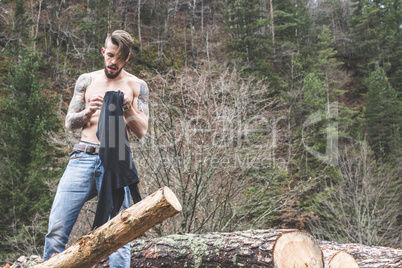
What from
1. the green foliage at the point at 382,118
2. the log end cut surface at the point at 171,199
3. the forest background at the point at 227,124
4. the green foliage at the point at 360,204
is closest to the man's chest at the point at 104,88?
the log end cut surface at the point at 171,199

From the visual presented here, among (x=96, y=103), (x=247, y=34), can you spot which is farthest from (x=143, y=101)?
(x=247, y=34)

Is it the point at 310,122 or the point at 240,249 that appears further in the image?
the point at 310,122

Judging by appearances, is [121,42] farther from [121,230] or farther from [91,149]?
[121,230]

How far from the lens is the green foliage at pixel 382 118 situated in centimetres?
1828

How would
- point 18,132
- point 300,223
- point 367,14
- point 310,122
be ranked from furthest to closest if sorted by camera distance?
point 367,14, point 310,122, point 300,223, point 18,132

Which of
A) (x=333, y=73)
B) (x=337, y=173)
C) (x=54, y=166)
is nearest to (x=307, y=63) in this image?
(x=333, y=73)

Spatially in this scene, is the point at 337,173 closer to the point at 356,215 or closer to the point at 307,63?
the point at 356,215

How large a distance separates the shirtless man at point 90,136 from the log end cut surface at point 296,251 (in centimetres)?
111

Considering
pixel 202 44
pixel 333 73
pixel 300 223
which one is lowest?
pixel 300 223

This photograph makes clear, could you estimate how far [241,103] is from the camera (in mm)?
9125

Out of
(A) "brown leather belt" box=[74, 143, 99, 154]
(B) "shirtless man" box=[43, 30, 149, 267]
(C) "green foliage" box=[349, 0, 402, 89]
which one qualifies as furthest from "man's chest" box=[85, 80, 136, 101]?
(C) "green foliage" box=[349, 0, 402, 89]

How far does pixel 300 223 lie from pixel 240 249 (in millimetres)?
10931

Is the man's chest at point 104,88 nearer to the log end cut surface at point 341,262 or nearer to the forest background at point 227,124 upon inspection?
the log end cut surface at point 341,262

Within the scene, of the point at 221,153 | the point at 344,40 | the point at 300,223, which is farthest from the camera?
the point at 344,40
